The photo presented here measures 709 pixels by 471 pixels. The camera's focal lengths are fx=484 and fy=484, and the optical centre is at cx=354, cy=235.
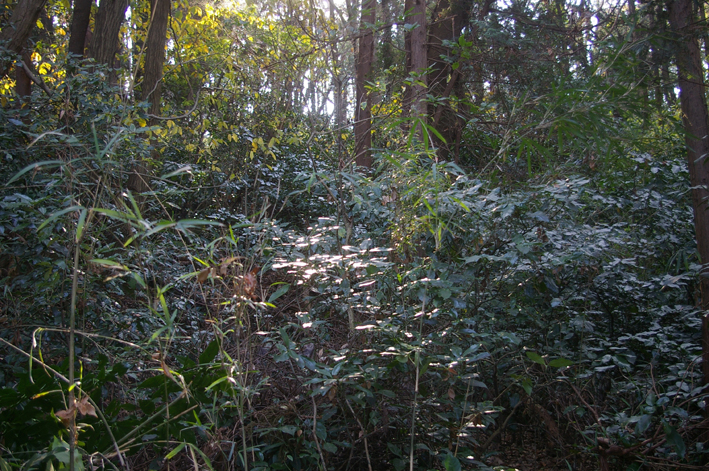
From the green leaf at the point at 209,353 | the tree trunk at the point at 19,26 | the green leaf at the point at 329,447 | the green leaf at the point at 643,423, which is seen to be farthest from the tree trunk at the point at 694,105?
the tree trunk at the point at 19,26

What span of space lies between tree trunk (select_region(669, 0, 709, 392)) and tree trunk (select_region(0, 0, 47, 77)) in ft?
17.4

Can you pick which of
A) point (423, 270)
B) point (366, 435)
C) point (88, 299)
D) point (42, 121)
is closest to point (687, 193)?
point (423, 270)

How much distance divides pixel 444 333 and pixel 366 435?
2.02 feet

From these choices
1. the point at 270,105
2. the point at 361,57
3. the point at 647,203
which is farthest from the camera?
the point at 361,57

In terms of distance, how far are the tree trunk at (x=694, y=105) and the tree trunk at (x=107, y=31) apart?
18.1 feet

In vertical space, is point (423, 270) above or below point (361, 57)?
below

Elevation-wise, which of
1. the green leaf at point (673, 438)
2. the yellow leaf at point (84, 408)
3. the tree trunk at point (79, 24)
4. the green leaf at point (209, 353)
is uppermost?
the tree trunk at point (79, 24)

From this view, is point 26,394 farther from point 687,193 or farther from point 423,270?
point 687,193

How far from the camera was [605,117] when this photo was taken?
8.71ft

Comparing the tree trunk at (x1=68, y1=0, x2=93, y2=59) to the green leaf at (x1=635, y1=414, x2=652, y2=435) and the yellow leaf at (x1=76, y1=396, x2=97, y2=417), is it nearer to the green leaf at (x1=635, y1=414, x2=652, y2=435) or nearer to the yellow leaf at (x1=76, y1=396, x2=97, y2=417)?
the yellow leaf at (x1=76, y1=396, x2=97, y2=417)

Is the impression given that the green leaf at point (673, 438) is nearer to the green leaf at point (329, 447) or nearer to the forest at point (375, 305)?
the forest at point (375, 305)

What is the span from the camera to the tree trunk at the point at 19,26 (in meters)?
4.00

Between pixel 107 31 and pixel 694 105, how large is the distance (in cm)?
589

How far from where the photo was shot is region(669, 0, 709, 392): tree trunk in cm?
384
